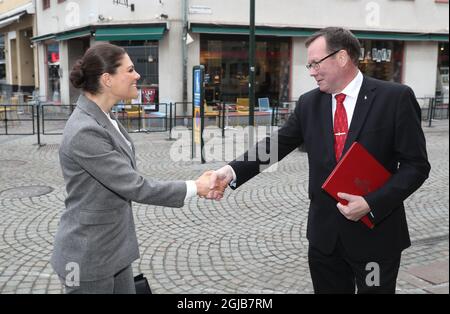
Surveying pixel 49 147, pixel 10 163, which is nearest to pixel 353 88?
pixel 10 163

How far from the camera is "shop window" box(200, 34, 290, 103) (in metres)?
18.3

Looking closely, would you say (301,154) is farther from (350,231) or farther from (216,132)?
(350,231)

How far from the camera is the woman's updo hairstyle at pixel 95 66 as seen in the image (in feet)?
8.74

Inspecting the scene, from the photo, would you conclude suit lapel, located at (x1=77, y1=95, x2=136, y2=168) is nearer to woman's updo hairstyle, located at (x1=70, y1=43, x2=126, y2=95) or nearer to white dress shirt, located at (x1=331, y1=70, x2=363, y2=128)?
woman's updo hairstyle, located at (x1=70, y1=43, x2=126, y2=95)

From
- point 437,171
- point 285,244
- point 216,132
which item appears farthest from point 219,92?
point 285,244

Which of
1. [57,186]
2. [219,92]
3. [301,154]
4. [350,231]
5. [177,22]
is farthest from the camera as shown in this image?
[219,92]

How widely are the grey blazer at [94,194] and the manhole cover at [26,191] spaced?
19.1ft

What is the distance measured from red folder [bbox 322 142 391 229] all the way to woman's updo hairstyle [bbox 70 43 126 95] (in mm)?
1370

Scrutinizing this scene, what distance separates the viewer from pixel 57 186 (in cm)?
857

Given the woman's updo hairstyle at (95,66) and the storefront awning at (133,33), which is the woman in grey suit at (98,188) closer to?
the woman's updo hairstyle at (95,66)

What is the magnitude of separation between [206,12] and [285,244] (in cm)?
1333

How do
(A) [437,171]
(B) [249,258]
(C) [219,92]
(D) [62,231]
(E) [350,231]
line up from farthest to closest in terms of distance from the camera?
1. (C) [219,92]
2. (A) [437,171]
3. (B) [249,258]
4. (E) [350,231]
5. (D) [62,231]

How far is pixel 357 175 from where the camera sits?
Result: 265 centimetres

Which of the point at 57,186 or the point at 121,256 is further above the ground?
the point at 121,256
